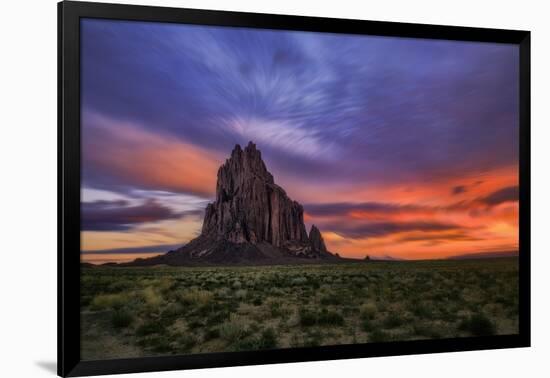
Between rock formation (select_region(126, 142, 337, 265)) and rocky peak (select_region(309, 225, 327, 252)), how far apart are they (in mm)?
15

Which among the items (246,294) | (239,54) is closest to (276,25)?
(239,54)

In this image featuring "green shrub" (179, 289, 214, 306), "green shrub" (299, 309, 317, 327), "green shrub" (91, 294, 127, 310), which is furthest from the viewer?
"green shrub" (299, 309, 317, 327)

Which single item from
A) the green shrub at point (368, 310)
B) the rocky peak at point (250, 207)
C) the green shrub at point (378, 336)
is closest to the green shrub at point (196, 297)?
the rocky peak at point (250, 207)

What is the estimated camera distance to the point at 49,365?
1037 cm

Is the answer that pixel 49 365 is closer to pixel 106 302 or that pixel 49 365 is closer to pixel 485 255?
pixel 106 302

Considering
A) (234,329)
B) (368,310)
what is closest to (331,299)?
(368,310)

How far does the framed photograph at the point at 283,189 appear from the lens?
10039 mm

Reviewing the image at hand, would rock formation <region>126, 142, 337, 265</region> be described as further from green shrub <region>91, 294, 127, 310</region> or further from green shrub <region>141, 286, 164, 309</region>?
green shrub <region>91, 294, 127, 310</region>

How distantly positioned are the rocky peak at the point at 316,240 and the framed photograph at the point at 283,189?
2 centimetres

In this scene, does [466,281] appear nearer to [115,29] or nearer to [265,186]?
[265,186]

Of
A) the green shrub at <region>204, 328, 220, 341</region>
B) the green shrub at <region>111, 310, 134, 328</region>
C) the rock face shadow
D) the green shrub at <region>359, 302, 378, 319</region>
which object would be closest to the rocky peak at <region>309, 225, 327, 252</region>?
the green shrub at <region>359, 302, 378, 319</region>

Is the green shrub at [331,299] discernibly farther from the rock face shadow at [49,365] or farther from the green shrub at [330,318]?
the rock face shadow at [49,365]

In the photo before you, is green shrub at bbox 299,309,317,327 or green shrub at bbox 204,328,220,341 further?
green shrub at bbox 299,309,317,327

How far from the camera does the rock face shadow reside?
10148 mm
